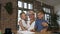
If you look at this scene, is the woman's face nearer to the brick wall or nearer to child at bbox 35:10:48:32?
child at bbox 35:10:48:32

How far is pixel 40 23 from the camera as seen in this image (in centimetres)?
189

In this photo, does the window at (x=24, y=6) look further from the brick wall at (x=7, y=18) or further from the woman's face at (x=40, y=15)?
the woman's face at (x=40, y=15)

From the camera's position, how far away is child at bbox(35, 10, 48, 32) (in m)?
1.88

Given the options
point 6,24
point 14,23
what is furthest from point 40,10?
point 6,24

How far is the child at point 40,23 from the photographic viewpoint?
6.15ft

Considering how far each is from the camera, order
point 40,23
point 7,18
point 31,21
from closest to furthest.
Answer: point 40,23 → point 31,21 → point 7,18

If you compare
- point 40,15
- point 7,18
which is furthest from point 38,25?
point 7,18

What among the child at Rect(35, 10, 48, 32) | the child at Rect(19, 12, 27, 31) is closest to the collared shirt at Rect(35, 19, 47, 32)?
the child at Rect(35, 10, 48, 32)

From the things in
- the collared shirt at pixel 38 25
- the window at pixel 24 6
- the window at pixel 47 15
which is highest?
the window at pixel 24 6

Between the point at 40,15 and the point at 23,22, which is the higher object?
the point at 40,15

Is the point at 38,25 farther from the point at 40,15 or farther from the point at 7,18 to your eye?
the point at 7,18

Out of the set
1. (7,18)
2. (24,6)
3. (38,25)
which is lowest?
(38,25)

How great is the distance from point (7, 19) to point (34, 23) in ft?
1.58

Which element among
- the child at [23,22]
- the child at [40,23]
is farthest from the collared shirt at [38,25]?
the child at [23,22]
